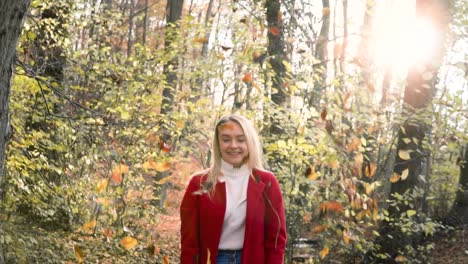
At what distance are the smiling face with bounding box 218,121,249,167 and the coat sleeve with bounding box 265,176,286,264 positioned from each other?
0.25 meters

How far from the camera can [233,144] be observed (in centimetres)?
324

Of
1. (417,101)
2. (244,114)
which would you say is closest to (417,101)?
A: (417,101)

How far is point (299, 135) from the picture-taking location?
646 cm

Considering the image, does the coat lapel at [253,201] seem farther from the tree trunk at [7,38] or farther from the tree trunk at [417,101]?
the tree trunk at [417,101]

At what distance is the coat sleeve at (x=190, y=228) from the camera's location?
3.12 m

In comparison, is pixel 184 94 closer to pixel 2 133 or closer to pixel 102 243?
pixel 102 243

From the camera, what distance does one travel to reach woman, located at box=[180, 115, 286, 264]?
10.1 feet

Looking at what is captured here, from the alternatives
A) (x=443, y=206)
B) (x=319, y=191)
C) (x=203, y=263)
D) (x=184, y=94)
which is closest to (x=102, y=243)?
(x=184, y=94)

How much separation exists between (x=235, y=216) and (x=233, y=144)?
18.0 inches

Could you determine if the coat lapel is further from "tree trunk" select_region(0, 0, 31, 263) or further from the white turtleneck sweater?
"tree trunk" select_region(0, 0, 31, 263)

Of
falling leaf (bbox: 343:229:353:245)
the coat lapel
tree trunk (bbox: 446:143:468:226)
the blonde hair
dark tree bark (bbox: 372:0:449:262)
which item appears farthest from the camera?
tree trunk (bbox: 446:143:468:226)

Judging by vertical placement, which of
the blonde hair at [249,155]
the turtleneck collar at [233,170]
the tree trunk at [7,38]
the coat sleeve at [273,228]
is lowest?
the coat sleeve at [273,228]

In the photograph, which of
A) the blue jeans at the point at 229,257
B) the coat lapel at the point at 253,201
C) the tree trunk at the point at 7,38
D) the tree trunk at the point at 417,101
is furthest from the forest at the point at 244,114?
the tree trunk at the point at 7,38

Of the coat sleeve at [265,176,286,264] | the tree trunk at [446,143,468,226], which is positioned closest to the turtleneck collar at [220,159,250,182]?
the coat sleeve at [265,176,286,264]
